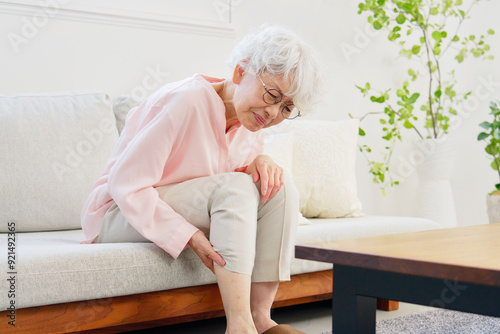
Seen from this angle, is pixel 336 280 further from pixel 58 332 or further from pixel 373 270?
pixel 58 332

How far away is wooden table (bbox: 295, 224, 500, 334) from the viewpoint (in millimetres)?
970

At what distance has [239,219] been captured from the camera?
1384 millimetres

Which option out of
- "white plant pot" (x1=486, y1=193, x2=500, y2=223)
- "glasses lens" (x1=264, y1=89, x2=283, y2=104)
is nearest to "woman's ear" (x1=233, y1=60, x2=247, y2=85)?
"glasses lens" (x1=264, y1=89, x2=283, y2=104)

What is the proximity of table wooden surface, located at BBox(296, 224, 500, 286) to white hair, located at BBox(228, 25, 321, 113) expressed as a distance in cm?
39

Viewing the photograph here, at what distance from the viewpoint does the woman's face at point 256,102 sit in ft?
4.80

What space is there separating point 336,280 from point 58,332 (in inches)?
26.3

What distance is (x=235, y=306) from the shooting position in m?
1.34

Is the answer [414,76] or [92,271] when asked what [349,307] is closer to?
[92,271]

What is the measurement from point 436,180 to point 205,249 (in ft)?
7.54

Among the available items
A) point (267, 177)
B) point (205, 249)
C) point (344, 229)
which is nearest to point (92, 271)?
point (205, 249)

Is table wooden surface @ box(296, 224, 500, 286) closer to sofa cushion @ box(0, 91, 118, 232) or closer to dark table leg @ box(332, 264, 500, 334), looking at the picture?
dark table leg @ box(332, 264, 500, 334)

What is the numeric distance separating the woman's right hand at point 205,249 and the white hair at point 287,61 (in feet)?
1.32

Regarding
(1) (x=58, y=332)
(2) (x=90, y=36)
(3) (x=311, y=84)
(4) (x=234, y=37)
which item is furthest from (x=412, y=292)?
(4) (x=234, y=37)

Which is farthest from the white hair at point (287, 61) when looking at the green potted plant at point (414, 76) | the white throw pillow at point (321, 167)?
the green potted plant at point (414, 76)
